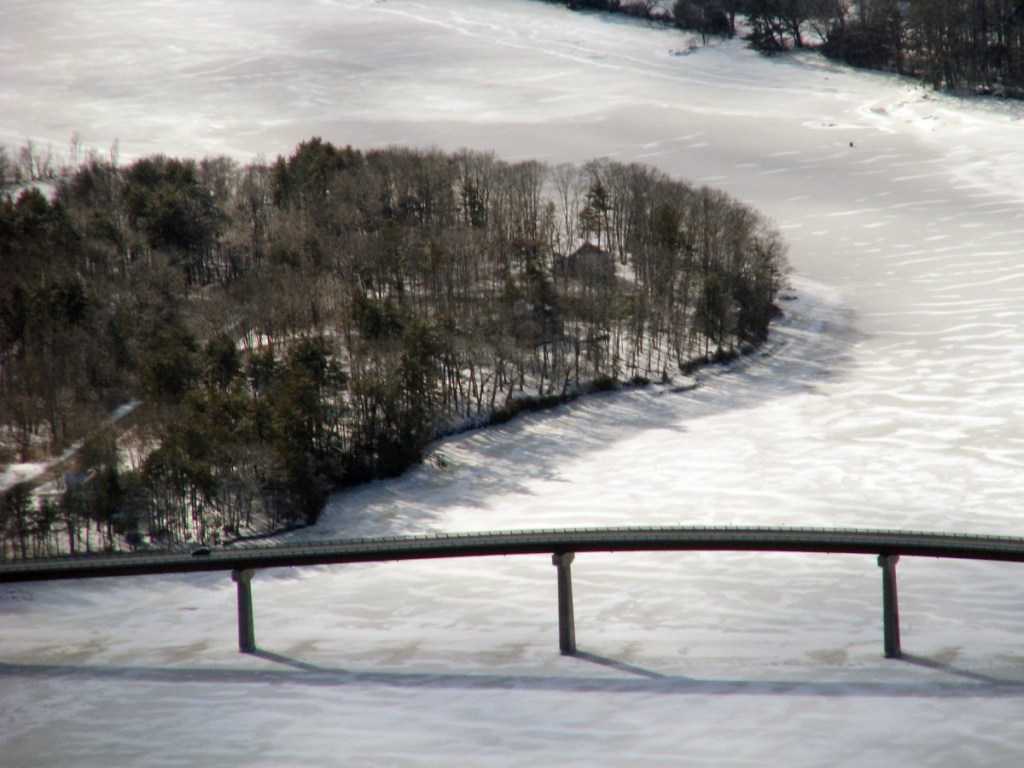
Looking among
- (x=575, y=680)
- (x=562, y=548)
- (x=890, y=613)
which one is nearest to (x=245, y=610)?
(x=562, y=548)

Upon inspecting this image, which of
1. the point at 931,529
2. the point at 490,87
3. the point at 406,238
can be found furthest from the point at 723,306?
the point at 490,87

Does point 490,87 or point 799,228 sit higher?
point 490,87

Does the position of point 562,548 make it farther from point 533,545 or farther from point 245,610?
point 245,610

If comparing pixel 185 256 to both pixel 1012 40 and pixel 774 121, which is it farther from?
pixel 1012 40

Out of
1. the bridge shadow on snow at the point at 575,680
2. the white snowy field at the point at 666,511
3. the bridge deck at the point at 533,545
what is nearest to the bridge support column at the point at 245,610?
the bridge deck at the point at 533,545

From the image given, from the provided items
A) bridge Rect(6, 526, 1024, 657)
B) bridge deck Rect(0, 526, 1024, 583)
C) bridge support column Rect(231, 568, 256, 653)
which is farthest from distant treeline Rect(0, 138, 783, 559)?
bridge deck Rect(0, 526, 1024, 583)

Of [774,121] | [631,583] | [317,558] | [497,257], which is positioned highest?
[774,121]

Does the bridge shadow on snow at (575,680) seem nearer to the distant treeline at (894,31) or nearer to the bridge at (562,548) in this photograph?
the bridge at (562,548)
